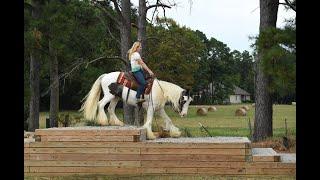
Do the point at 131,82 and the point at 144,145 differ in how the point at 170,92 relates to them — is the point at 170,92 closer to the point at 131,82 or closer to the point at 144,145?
the point at 131,82

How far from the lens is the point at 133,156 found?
9.44 m

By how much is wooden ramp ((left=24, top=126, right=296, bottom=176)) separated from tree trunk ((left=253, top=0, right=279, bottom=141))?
Result: 19.6 feet

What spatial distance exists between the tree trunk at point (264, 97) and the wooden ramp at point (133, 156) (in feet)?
19.6

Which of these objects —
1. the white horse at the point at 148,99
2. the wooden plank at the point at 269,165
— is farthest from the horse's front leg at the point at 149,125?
the wooden plank at the point at 269,165

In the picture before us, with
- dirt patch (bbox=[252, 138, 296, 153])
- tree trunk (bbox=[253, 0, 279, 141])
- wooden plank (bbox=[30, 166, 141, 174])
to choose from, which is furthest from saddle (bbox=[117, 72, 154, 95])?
tree trunk (bbox=[253, 0, 279, 141])

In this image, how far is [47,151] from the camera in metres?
9.63

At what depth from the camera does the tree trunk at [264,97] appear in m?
15.0

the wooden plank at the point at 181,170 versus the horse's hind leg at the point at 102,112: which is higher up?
the horse's hind leg at the point at 102,112

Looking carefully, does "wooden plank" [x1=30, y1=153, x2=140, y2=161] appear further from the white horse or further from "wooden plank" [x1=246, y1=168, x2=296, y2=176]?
"wooden plank" [x1=246, y1=168, x2=296, y2=176]

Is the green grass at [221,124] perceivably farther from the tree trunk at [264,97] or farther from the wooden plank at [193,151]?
the wooden plank at [193,151]

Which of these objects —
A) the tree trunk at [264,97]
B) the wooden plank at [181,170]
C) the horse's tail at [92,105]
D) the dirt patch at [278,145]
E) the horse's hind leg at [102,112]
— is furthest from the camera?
the tree trunk at [264,97]

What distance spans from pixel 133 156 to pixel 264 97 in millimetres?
6821
